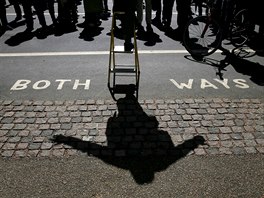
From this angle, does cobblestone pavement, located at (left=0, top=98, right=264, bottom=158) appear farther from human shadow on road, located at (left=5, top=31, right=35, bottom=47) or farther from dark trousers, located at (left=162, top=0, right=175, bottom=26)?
dark trousers, located at (left=162, top=0, right=175, bottom=26)

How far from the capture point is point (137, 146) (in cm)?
Result: 446

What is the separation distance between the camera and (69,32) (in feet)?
33.0

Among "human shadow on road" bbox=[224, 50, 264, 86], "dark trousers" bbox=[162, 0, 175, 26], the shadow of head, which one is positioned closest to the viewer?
the shadow of head

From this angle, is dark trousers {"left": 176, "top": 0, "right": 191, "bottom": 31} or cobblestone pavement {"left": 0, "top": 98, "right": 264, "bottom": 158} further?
dark trousers {"left": 176, "top": 0, "right": 191, "bottom": 31}

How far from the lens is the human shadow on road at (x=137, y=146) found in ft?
13.3

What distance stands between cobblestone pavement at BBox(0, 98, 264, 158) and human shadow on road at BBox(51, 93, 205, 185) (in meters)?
0.02

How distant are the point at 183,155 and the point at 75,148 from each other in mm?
1638

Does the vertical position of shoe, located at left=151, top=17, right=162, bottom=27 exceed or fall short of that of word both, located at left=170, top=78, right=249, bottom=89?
it exceeds it

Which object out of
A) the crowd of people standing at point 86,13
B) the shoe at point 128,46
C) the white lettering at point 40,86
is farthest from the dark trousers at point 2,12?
the shoe at point 128,46

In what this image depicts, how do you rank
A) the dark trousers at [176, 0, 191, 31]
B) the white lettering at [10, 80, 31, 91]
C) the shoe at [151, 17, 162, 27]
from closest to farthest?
1. the white lettering at [10, 80, 31, 91]
2. the dark trousers at [176, 0, 191, 31]
3. the shoe at [151, 17, 162, 27]

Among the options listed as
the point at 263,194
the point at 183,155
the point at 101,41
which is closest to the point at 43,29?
the point at 101,41

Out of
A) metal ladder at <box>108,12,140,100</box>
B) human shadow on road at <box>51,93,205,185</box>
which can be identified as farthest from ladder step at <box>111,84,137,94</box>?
human shadow on road at <box>51,93,205,185</box>

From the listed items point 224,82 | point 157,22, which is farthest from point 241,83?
point 157,22

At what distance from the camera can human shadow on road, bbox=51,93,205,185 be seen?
4043mm
